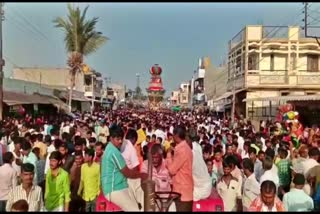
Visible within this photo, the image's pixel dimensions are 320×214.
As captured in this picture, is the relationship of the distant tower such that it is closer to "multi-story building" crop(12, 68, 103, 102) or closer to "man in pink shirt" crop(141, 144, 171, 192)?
"multi-story building" crop(12, 68, 103, 102)

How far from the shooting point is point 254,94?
39.9 metres

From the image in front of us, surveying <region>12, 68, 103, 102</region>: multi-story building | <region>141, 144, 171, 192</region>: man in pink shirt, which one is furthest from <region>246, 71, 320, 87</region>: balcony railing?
<region>141, 144, 171, 192</region>: man in pink shirt

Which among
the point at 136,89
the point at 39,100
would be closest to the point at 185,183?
the point at 39,100

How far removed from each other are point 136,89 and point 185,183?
475 feet

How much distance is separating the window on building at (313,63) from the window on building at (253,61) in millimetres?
3941

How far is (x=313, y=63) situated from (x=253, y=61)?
4.64 meters

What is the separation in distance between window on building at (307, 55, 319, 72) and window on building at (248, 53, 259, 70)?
3941mm

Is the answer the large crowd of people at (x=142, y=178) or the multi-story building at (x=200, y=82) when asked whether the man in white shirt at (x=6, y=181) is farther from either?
the multi-story building at (x=200, y=82)

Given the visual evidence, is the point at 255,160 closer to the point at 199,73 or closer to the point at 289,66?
the point at 289,66

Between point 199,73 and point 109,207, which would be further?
point 199,73

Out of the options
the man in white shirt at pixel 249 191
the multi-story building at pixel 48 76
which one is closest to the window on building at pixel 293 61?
the multi-story building at pixel 48 76

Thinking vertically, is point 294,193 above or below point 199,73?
below

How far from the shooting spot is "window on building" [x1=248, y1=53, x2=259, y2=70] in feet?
136

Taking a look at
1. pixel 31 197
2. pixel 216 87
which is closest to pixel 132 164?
pixel 31 197
